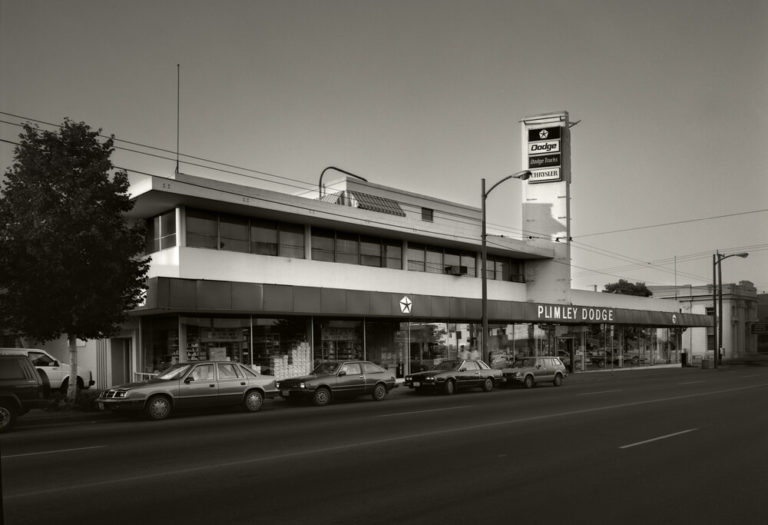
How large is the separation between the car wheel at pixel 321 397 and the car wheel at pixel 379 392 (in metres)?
1.96

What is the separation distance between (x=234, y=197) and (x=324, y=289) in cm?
490

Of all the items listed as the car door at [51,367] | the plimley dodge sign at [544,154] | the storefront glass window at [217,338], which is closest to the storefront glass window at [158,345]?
the storefront glass window at [217,338]

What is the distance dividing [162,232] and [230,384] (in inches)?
368

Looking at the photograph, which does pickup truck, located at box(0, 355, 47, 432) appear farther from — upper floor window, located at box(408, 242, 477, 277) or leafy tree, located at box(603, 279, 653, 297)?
leafy tree, located at box(603, 279, 653, 297)

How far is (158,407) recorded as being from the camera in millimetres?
17406

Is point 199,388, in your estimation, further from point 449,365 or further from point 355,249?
point 355,249

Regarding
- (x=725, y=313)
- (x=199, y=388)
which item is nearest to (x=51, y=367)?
(x=199, y=388)

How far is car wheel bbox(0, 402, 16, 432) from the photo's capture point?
49.9ft

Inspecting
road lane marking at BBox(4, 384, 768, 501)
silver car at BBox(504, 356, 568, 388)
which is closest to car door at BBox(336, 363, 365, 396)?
road lane marking at BBox(4, 384, 768, 501)

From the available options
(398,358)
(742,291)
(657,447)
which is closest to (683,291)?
(742,291)

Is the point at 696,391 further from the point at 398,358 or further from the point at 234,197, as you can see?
the point at 234,197

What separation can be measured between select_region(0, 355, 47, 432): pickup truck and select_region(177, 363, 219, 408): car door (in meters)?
3.39

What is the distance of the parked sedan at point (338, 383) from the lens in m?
21.2

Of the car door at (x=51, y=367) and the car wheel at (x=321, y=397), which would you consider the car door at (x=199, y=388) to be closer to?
the car wheel at (x=321, y=397)
